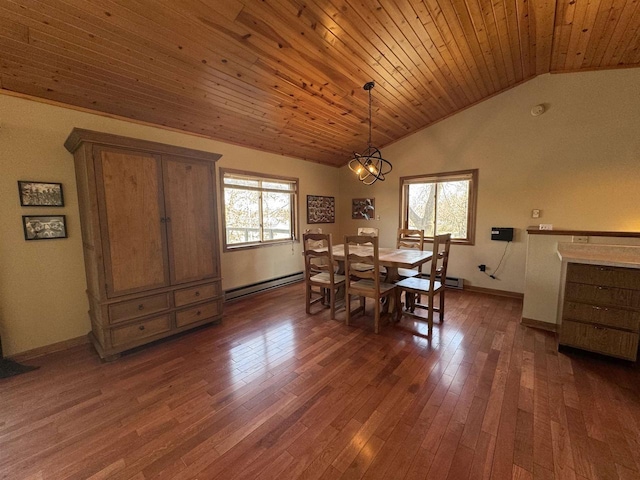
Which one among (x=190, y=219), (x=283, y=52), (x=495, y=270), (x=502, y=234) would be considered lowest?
(x=495, y=270)

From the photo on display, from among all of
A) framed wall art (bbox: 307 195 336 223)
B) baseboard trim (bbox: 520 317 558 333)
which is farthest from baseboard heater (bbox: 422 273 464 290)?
framed wall art (bbox: 307 195 336 223)

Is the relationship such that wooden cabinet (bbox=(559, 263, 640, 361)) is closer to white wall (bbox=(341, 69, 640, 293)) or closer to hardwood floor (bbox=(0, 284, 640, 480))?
hardwood floor (bbox=(0, 284, 640, 480))

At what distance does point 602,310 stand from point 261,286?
13.2 ft

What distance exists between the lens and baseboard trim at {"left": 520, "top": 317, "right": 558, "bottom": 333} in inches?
112

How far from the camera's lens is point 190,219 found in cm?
283

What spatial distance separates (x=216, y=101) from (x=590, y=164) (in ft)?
15.7

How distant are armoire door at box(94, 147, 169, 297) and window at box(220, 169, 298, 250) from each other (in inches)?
50.7

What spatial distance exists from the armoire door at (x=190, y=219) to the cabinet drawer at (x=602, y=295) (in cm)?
358

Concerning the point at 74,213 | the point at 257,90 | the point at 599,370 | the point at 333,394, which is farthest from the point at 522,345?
the point at 74,213

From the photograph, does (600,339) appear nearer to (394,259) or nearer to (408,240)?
(394,259)

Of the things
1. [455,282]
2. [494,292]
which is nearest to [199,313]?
[455,282]

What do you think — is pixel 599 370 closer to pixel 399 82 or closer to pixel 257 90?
pixel 399 82

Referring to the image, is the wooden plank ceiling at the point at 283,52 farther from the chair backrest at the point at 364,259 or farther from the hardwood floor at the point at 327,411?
the hardwood floor at the point at 327,411

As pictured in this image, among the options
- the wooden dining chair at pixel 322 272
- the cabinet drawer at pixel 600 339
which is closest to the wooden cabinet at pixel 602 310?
the cabinet drawer at pixel 600 339
